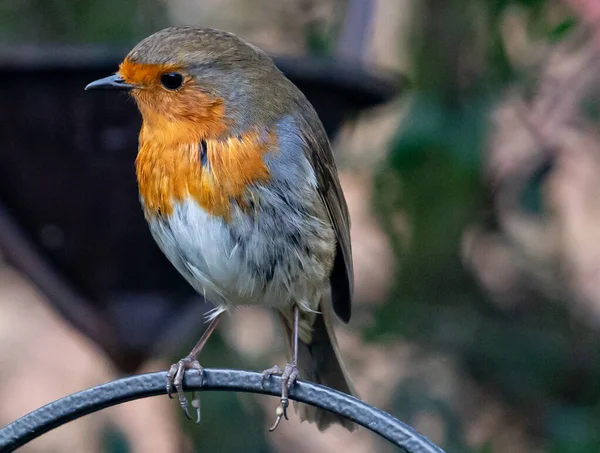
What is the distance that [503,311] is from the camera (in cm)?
357

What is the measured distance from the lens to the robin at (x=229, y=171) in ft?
7.27

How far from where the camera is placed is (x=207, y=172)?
221 cm

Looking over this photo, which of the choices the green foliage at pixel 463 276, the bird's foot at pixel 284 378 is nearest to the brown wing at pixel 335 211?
the bird's foot at pixel 284 378

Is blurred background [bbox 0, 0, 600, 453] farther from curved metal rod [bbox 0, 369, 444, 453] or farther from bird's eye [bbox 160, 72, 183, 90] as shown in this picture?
curved metal rod [bbox 0, 369, 444, 453]

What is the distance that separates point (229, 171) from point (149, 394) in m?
0.59

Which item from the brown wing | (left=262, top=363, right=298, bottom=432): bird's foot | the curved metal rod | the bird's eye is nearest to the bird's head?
the bird's eye

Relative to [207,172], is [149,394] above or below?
below

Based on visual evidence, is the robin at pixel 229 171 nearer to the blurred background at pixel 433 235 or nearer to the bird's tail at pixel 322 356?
the bird's tail at pixel 322 356

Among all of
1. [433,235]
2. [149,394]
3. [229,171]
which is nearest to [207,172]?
[229,171]

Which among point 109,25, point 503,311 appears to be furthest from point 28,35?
point 503,311

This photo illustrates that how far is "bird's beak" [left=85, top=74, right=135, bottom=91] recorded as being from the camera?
226 cm

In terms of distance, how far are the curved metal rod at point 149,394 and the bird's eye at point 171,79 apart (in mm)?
774

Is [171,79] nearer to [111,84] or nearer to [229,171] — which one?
[111,84]

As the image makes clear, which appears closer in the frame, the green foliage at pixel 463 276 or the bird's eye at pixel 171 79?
the bird's eye at pixel 171 79
